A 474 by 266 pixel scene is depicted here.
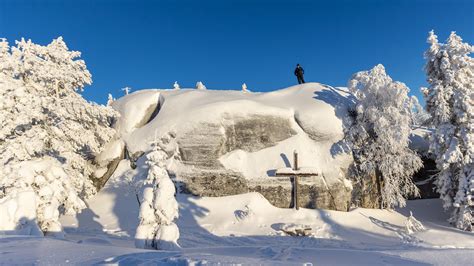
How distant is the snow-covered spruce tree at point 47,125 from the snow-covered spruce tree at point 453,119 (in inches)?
826

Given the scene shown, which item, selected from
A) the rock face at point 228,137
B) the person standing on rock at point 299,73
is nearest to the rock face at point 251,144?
the rock face at point 228,137

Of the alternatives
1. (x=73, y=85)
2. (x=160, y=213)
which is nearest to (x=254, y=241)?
(x=160, y=213)

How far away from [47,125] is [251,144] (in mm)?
12880

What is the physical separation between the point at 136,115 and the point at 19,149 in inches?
436

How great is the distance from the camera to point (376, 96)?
23.6 meters

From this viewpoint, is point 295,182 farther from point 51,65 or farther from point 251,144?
point 51,65

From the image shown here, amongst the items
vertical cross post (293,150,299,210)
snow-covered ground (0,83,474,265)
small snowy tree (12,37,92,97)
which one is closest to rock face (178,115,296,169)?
snow-covered ground (0,83,474,265)

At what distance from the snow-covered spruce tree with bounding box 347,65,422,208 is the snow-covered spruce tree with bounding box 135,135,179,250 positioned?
49.4ft

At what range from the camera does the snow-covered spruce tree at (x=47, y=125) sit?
14.5 metres

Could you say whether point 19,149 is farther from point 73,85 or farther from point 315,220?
point 315,220

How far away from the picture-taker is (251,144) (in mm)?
24234

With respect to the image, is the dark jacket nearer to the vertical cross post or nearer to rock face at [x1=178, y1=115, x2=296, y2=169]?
rock face at [x1=178, y1=115, x2=296, y2=169]

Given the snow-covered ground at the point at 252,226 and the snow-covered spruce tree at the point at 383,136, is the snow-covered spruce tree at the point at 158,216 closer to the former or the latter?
the snow-covered ground at the point at 252,226

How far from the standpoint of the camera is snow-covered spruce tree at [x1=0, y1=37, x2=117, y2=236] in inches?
570
